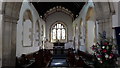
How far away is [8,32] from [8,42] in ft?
1.00

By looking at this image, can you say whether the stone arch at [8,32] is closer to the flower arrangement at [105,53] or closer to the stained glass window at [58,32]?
the flower arrangement at [105,53]

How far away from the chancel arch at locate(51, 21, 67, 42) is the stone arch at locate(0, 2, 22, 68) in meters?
14.4

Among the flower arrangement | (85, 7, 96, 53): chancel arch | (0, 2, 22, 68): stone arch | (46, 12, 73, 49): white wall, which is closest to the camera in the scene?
the flower arrangement

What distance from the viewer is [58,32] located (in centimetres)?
1986

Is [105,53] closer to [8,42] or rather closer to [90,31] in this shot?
[8,42]

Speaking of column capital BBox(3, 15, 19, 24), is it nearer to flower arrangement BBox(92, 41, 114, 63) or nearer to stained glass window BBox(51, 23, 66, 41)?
flower arrangement BBox(92, 41, 114, 63)

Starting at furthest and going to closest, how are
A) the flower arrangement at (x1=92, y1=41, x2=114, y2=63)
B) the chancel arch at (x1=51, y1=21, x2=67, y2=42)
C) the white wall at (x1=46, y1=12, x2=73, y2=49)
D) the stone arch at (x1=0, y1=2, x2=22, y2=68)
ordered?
the chancel arch at (x1=51, y1=21, x2=67, y2=42) → the white wall at (x1=46, y1=12, x2=73, y2=49) → the stone arch at (x1=0, y1=2, x2=22, y2=68) → the flower arrangement at (x1=92, y1=41, x2=114, y2=63)

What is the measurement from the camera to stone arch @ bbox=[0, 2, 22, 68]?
15.2 ft

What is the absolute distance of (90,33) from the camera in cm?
1023

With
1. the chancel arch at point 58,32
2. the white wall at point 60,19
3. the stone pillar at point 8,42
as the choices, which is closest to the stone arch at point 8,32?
the stone pillar at point 8,42

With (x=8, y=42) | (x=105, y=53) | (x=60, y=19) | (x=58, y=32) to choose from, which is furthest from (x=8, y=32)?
(x=58, y=32)

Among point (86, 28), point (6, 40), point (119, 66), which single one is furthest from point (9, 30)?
point (86, 28)

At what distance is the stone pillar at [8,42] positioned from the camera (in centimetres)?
465

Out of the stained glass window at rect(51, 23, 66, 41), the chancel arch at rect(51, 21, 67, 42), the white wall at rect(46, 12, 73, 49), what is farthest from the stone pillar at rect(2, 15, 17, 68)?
the stained glass window at rect(51, 23, 66, 41)
